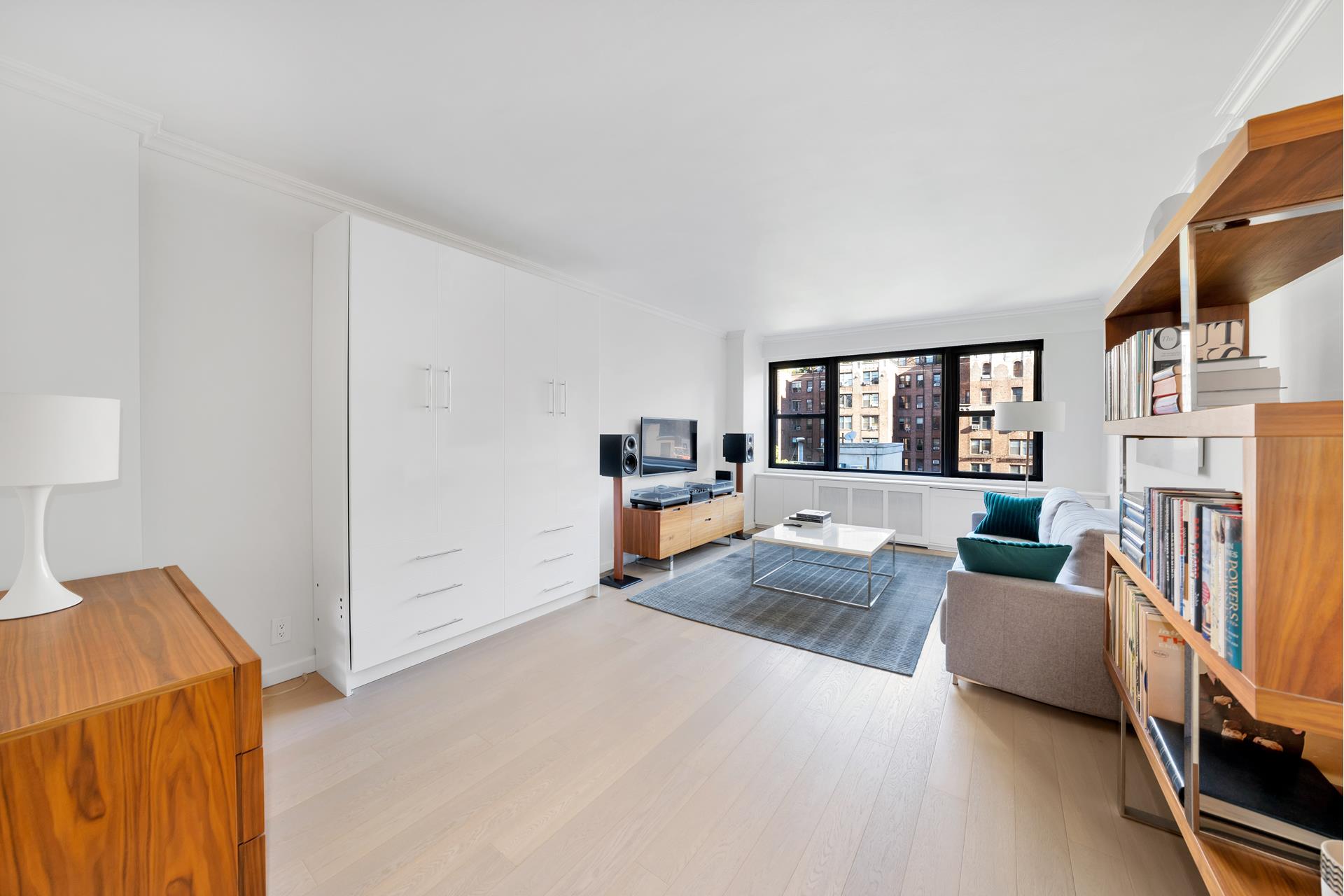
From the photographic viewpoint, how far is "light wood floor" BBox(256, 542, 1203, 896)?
4.91ft

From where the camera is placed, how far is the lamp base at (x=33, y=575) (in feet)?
4.45

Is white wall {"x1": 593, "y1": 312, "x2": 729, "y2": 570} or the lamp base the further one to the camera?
white wall {"x1": 593, "y1": 312, "x2": 729, "y2": 570}

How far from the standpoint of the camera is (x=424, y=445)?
2689mm

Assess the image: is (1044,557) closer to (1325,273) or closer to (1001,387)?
(1325,273)

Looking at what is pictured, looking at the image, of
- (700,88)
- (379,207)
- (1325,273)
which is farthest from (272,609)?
(1325,273)

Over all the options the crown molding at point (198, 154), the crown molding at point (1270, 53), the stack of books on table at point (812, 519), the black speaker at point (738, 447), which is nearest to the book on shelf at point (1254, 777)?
the crown molding at point (1270, 53)

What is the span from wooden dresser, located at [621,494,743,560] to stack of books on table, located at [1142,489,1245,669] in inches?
136

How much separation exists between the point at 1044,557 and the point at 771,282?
2837 mm

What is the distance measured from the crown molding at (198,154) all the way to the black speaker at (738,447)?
303cm

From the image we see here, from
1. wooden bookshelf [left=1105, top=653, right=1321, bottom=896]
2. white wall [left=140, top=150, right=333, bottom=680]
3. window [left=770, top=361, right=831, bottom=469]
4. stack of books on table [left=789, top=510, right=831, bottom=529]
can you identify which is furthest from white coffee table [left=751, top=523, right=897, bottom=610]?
white wall [left=140, top=150, right=333, bottom=680]

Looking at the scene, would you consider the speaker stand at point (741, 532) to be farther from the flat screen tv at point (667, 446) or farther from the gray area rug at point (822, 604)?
the gray area rug at point (822, 604)

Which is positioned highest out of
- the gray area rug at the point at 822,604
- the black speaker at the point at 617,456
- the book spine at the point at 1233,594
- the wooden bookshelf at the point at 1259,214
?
the wooden bookshelf at the point at 1259,214

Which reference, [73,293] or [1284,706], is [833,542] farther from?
[73,293]

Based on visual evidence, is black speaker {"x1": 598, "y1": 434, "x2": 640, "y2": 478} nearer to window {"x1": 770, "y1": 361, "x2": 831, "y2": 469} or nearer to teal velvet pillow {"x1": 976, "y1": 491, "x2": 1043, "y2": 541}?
teal velvet pillow {"x1": 976, "y1": 491, "x2": 1043, "y2": 541}
